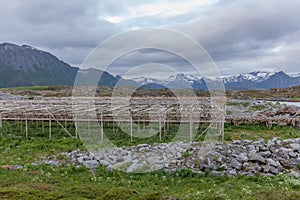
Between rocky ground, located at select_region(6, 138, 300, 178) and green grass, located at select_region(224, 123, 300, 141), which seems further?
green grass, located at select_region(224, 123, 300, 141)

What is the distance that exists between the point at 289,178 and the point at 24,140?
18982 mm

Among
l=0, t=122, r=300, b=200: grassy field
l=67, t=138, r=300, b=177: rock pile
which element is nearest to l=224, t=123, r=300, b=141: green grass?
l=67, t=138, r=300, b=177: rock pile

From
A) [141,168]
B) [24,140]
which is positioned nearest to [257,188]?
[141,168]

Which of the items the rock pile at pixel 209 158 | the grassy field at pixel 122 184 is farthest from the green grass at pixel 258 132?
the grassy field at pixel 122 184

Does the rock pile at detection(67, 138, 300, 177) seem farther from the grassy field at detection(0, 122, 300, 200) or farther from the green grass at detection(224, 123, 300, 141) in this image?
the green grass at detection(224, 123, 300, 141)

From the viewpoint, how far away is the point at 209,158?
15859mm

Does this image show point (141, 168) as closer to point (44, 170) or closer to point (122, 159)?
point (122, 159)

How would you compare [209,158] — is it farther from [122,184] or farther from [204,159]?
[122,184]

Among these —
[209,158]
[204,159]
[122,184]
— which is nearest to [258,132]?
[209,158]

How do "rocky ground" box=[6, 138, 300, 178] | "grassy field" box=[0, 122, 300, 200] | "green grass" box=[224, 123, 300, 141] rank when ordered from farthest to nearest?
"green grass" box=[224, 123, 300, 141]
"rocky ground" box=[6, 138, 300, 178]
"grassy field" box=[0, 122, 300, 200]

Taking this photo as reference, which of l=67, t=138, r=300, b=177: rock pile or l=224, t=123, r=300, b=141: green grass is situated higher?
l=67, t=138, r=300, b=177: rock pile

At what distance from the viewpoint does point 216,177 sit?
554 inches

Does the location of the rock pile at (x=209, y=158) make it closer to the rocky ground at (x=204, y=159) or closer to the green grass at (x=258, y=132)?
the rocky ground at (x=204, y=159)

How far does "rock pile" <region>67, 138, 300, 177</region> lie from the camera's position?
15000 mm
